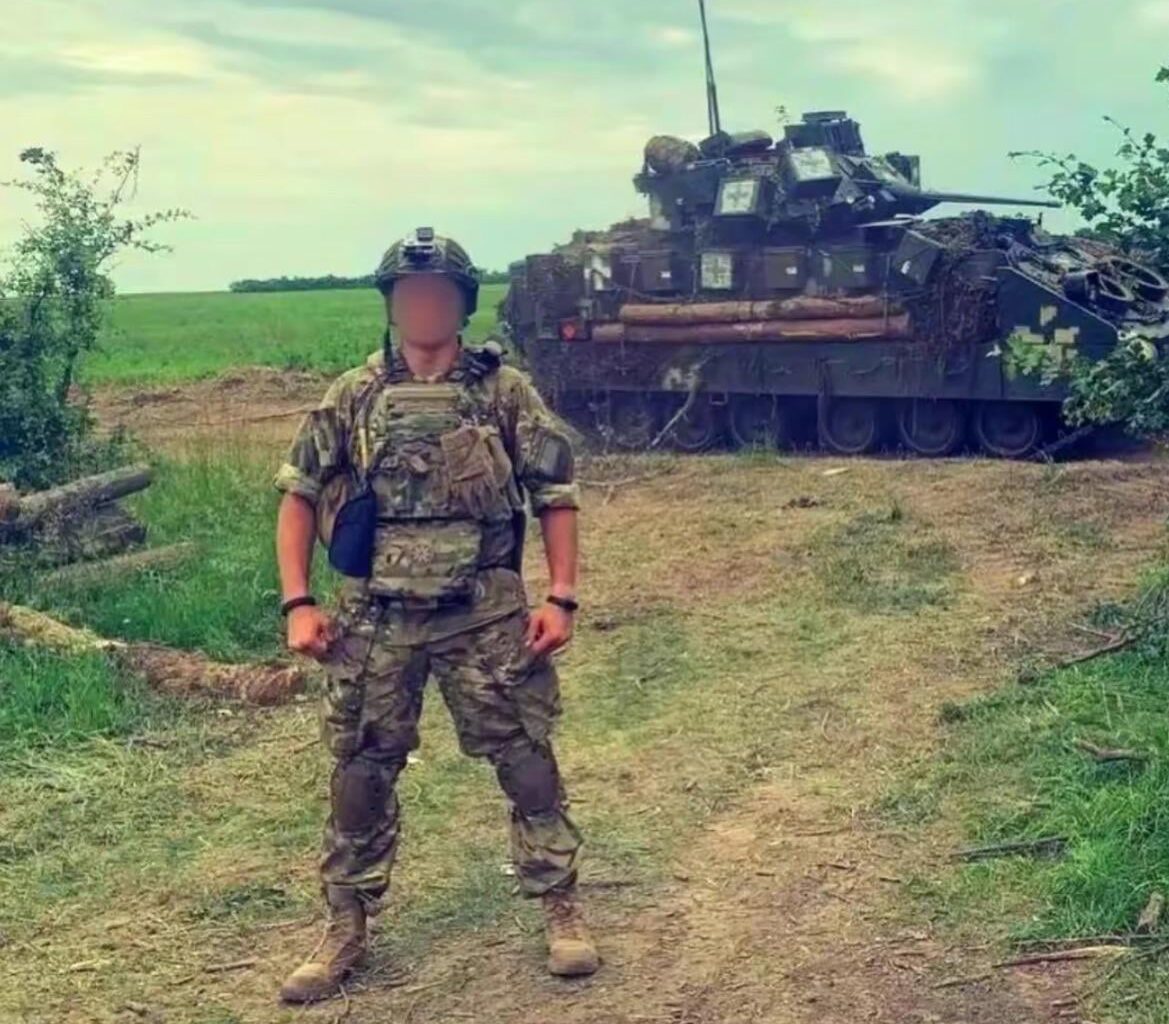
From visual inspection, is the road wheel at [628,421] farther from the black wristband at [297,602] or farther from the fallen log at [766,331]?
the black wristband at [297,602]

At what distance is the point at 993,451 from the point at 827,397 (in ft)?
5.08

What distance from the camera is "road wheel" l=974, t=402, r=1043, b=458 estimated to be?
1445 cm

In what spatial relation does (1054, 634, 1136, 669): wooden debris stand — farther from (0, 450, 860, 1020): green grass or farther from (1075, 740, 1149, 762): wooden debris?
(1075, 740, 1149, 762): wooden debris

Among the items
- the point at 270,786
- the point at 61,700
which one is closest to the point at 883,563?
the point at 270,786

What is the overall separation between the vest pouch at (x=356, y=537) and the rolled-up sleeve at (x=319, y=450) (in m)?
0.12

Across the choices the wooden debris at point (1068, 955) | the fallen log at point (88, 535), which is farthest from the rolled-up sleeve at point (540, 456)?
the fallen log at point (88, 535)

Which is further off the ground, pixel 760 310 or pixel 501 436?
pixel 760 310

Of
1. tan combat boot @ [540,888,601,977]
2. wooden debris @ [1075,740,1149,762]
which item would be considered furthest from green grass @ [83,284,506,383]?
tan combat boot @ [540,888,601,977]

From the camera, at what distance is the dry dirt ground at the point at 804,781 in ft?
13.8

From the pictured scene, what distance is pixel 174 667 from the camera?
7227 mm

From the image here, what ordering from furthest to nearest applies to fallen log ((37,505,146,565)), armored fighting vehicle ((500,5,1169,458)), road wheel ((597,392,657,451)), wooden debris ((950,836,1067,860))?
1. road wheel ((597,392,657,451))
2. armored fighting vehicle ((500,5,1169,458))
3. fallen log ((37,505,146,565))
4. wooden debris ((950,836,1067,860))

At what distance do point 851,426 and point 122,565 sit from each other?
8.14m

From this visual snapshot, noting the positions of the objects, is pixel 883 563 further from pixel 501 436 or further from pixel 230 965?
pixel 230 965

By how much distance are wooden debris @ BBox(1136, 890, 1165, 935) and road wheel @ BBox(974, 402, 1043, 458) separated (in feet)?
34.3
